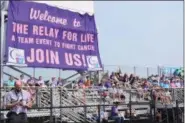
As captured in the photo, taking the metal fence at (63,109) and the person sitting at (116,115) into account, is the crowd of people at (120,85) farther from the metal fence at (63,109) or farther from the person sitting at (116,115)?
the metal fence at (63,109)

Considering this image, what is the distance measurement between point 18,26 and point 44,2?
2.60 m

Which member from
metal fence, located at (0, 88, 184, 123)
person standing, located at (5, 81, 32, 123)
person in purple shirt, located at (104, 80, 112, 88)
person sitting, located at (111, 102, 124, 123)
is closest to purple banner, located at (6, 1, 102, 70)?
person in purple shirt, located at (104, 80, 112, 88)

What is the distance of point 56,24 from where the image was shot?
2158 centimetres

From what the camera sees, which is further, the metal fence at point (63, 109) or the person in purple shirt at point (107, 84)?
the person in purple shirt at point (107, 84)

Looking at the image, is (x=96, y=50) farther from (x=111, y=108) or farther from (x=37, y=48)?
(x=111, y=108)

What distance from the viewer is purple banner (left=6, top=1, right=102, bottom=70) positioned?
19.5m

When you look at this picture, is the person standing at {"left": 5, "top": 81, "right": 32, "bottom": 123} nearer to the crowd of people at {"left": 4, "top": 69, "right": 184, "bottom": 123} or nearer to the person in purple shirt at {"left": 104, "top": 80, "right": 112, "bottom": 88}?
the crowd of people at {"left": 4, "top": 69, "right": 184, "bottom": 123}

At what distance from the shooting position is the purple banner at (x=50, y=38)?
1947 centimetres

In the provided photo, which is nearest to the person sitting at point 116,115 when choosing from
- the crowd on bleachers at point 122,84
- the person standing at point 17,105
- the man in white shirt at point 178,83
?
the crowd on bleachers at point 122,84

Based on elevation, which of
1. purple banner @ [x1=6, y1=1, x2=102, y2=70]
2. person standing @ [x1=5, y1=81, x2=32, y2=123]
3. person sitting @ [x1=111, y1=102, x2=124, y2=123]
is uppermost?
purple banner @ [x1=6, y1=1, x2=102, y2=70]

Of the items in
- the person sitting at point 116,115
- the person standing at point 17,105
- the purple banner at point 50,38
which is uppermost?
the purple banner at point 50,38

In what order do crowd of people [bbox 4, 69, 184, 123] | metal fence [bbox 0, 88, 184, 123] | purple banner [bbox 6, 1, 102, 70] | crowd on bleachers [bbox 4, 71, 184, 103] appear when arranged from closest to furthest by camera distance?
1. metal fence [bbox 0, 88, 184, 123]
2. crowd of people [bbox 4, 69, 184, 123]
3. crowd on bleachers [bbox 4, 71, 184, 103]
4. purple banner [bbox 6, 1, 102, 70]

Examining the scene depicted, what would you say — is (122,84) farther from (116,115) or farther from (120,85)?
(116,115)

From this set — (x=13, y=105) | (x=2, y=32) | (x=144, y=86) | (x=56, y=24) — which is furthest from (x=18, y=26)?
(x=13, y=105)
